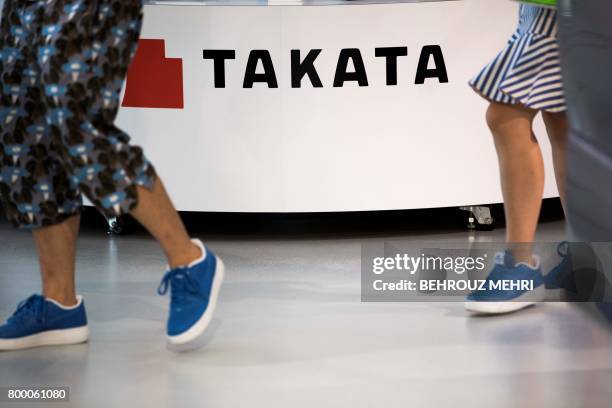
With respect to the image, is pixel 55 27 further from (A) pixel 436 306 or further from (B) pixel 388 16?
(B) pixel 388 16

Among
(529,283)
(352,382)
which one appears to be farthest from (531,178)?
(352,382)

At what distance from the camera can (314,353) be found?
2.10 metres

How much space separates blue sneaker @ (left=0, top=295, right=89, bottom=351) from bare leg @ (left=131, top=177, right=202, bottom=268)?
10.0 inches

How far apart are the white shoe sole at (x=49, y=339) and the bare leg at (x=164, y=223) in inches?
10.2

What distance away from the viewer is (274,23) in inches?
117

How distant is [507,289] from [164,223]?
2.50ft

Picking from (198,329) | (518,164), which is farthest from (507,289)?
(198,329)

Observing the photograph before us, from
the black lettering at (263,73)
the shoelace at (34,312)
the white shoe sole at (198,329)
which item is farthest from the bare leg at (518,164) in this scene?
the shoelace at (34,312)

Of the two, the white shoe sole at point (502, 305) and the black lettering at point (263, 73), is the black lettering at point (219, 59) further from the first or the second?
the white shoe sole at point (502, 305)

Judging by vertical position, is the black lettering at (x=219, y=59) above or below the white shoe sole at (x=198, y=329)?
above

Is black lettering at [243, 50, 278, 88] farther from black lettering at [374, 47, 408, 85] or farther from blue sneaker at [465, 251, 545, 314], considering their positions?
blue sneaker at [465, 251, 545, 314]

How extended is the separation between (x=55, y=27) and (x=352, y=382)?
0.79 meters

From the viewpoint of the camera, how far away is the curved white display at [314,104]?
300 centimetres

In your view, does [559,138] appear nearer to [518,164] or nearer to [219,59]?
[518,164]
